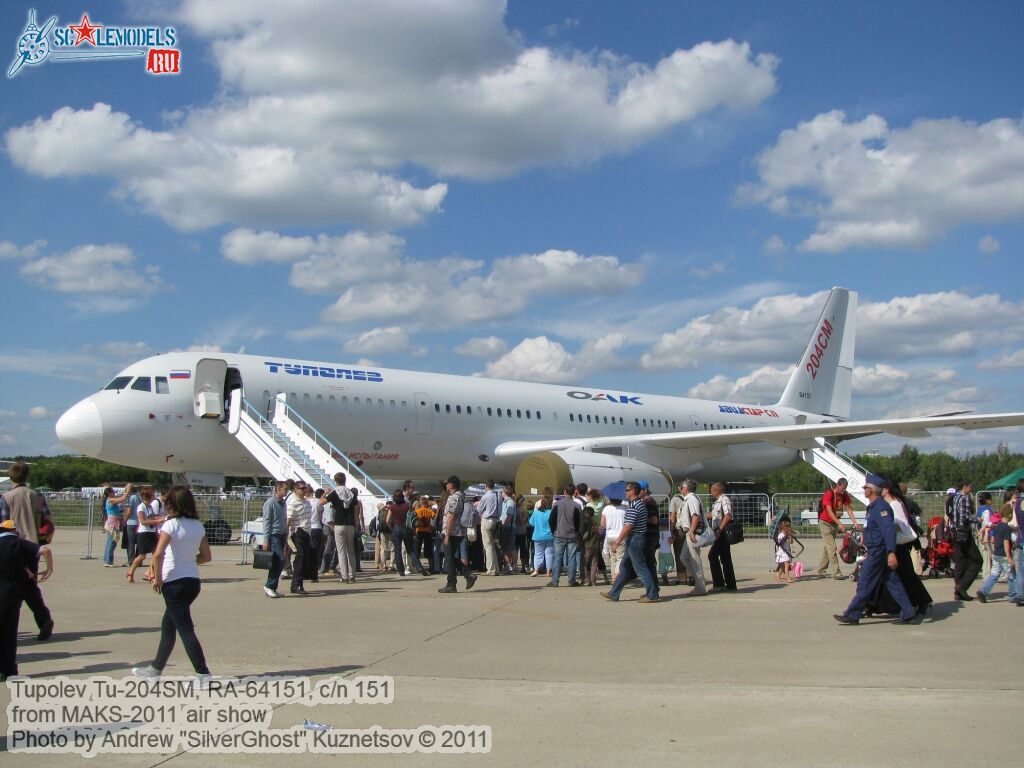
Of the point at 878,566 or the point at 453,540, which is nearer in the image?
the point at 878,566

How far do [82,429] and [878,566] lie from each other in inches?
638

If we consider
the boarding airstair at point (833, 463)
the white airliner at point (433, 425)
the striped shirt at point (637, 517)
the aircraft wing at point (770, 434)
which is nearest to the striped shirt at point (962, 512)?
the striped shirt at point (637, 517)

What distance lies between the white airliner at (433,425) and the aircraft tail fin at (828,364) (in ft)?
13.2

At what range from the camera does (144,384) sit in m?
19.4

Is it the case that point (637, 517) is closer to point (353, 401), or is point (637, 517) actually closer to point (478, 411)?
point (353, 401)

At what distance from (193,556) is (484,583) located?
7.73 m

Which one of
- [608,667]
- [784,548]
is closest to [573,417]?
[784,548]

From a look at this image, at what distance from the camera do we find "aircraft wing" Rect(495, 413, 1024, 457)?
23.1 meters

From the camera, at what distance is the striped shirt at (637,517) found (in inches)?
436

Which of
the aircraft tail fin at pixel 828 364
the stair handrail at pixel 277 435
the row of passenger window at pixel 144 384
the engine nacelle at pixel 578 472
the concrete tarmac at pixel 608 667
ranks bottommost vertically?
the concrete tarmac at pixel 608 667

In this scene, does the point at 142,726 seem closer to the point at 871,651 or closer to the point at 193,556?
the point at 193,556

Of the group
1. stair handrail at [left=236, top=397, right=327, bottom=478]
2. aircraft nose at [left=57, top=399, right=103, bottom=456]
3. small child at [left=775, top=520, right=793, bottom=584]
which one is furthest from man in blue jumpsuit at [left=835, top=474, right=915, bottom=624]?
aircraft nose at [left=57, top=399, right=103, bottom=456]

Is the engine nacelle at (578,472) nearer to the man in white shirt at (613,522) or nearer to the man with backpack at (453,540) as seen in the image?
the man in white shirt at (613,522)

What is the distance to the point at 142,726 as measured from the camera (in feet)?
17.8
